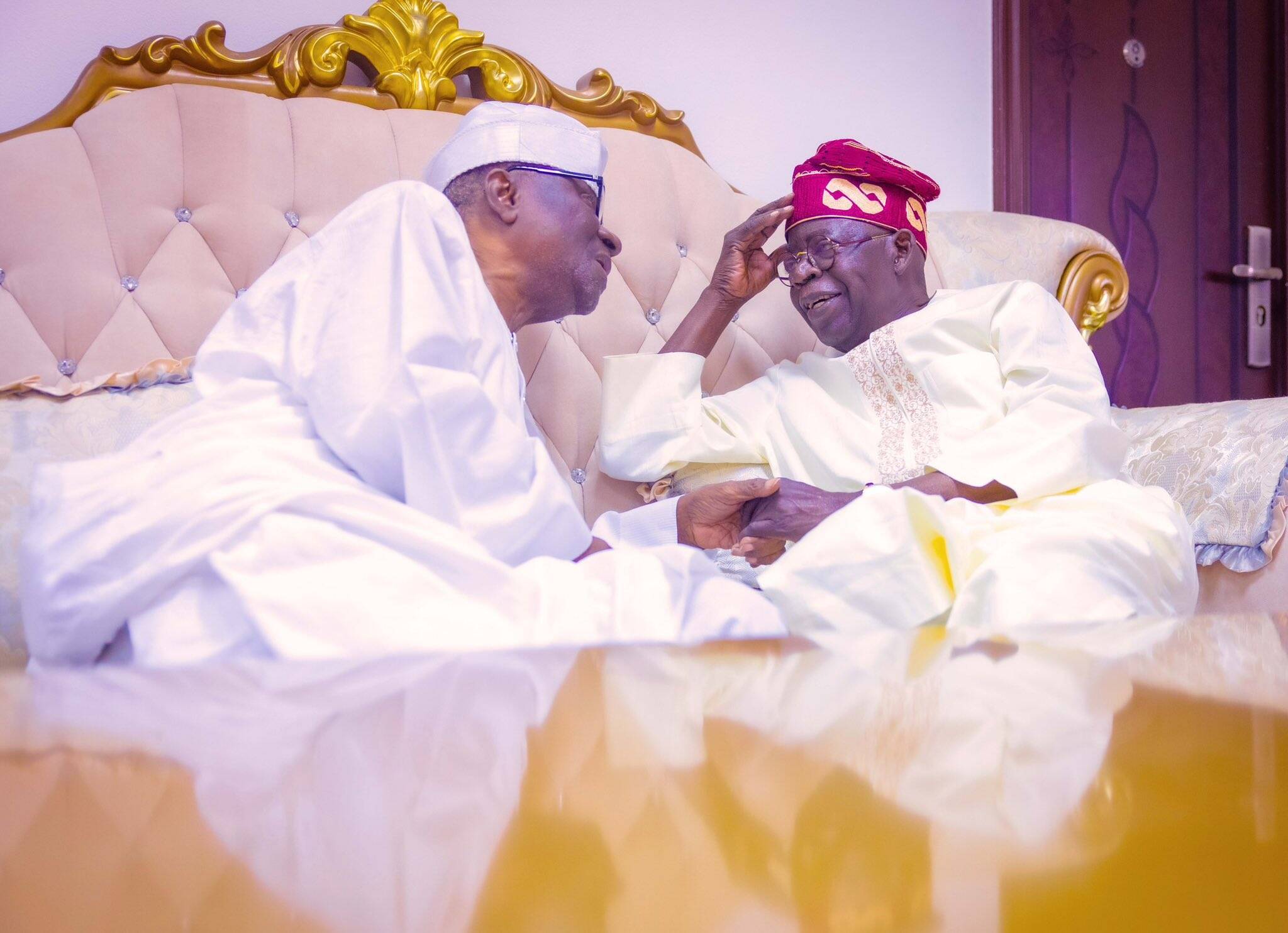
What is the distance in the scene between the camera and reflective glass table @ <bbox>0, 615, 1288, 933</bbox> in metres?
0.15

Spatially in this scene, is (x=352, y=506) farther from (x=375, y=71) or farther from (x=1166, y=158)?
(x=1166, y=158)

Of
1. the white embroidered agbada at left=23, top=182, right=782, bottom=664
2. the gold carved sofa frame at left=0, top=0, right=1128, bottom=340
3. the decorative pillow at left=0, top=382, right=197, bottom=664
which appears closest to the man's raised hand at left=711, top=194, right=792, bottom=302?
Answer: the gold carved sofa frame at left=0, top=0, right=1128, bottom=340

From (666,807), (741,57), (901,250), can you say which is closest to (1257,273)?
(741,57)

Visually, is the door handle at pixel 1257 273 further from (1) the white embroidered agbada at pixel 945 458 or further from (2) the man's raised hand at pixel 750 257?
(2) the man's raised hand at pixel 750 257

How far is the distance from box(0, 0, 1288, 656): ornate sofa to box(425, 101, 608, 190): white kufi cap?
178mm

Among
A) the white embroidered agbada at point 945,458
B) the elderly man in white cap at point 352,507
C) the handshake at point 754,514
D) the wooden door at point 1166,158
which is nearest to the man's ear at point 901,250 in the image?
the white embroidered agbada at point 945,458

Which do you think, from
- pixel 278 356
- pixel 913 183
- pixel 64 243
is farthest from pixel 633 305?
pixel 64 243

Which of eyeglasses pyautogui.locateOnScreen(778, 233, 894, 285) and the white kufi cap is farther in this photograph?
eyeglasses pyautogui.locateOnScreen(778, 233, 894, 285)

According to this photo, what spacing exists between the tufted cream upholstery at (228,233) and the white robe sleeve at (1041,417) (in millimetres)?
575

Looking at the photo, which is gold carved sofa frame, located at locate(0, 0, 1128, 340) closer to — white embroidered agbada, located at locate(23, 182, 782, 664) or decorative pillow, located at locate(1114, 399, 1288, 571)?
white embroidered agbada, located at locate(23, 182, 782, 664)

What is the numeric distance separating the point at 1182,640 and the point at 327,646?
0.85 m

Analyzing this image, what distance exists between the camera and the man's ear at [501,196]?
5.95 feet

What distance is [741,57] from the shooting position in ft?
9.09

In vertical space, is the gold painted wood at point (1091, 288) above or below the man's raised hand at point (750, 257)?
below
